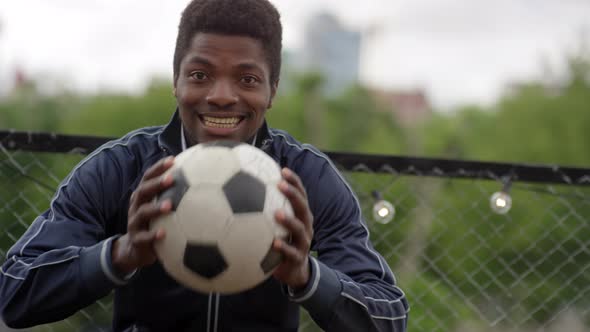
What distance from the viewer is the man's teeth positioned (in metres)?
2.35

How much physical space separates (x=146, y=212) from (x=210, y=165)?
21 cm

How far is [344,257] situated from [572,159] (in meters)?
24.4

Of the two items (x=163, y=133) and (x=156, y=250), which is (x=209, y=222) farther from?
(x=163, y=133)

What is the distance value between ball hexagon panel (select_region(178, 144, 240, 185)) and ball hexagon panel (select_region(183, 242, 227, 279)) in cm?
17

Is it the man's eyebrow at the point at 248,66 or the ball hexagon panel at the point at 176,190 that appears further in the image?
the man's eyebrow at the point at 248,66

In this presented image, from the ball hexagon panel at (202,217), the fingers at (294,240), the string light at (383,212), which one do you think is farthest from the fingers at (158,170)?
the string light at (383,212)

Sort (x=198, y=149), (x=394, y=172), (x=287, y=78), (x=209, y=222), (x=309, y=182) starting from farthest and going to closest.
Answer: (x=287, y=78) < (x=394, y=172) < (x=309, y=182) < (x=198, y=149) < (x=209, y=222)

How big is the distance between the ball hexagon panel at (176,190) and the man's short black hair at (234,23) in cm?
66

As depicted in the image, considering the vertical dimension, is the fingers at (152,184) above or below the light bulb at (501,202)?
above

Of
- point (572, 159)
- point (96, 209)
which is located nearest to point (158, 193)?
point (96, 209)

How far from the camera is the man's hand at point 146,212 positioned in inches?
70.6

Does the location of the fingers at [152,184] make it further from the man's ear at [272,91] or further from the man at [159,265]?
the man's ear at [272,91]

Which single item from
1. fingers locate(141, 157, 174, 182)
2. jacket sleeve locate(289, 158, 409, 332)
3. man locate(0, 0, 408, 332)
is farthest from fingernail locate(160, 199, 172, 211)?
jacket sleeve locate(289, 158, 409, 332)

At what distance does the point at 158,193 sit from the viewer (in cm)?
185
